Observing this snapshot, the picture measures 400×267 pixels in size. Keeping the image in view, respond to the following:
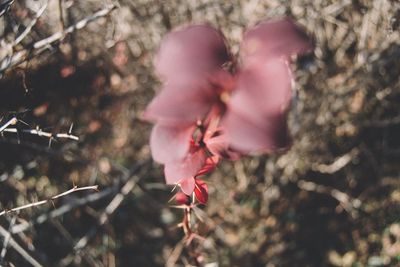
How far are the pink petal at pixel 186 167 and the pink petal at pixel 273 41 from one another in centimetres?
25

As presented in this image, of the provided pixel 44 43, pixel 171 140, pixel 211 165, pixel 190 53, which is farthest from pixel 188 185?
pixel 44 43

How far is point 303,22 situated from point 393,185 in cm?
100

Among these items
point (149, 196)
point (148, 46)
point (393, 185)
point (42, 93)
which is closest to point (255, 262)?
point (149, 196)

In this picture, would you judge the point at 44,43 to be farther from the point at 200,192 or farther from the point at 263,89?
the point at 263,89

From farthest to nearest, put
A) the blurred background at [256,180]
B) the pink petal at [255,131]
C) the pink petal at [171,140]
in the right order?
the blurred background at [256,180] → the pink petal at [171,140] → the pink petal at [255,131]

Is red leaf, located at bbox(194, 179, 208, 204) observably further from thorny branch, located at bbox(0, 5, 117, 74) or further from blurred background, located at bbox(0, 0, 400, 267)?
blurred background, located at bbox(0, 0, 400, 267)

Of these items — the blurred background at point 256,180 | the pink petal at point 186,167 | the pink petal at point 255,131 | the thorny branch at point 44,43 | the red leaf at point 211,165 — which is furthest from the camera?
the blurred background at point 256,180

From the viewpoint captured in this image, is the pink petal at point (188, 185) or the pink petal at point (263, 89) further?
the pink petal at point (188, 185)

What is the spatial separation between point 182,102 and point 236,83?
71mm

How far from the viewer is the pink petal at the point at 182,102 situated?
499mm

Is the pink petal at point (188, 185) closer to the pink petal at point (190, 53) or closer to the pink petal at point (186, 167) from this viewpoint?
the pink petal at point (186, 167)

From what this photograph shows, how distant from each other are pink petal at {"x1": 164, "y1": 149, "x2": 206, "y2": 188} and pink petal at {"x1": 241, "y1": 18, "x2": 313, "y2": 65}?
0.81 feet

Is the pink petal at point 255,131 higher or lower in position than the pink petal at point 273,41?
lower

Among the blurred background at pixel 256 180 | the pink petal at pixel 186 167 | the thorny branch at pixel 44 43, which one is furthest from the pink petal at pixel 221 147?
the blurred background at pixel 256 180
